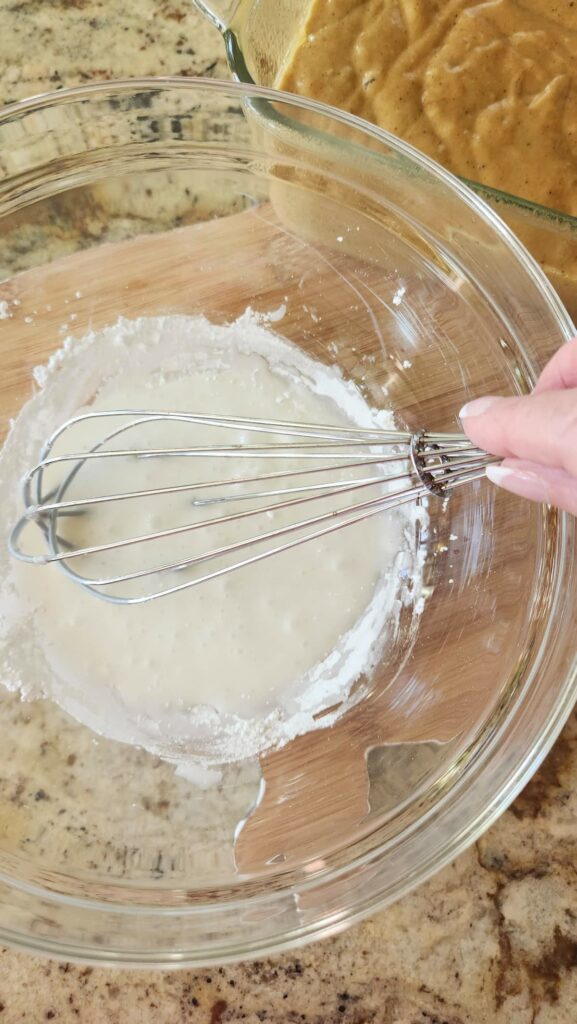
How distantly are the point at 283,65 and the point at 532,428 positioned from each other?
1.82 ft

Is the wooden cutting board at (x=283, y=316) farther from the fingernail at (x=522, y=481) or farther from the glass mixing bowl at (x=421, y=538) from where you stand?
the fingernail at (x=522, y=481)

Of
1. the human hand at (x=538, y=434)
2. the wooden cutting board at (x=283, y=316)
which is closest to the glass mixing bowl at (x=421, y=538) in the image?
the wooden cutting board at (x=283, y=316)

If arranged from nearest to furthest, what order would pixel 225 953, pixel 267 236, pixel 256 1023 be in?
pixel 225 953 → pixel 256 1023 → pixel 267 236

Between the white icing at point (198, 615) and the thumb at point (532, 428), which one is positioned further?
the white icing at point (198, 615)

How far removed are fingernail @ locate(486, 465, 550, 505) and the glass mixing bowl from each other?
0.16 metres

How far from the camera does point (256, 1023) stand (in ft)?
2.47

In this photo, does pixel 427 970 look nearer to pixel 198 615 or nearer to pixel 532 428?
pixel 198 615

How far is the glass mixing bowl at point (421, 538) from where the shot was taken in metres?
0.71

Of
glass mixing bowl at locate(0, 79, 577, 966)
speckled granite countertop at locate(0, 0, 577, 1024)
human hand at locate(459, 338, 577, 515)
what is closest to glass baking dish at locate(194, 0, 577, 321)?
glass mixing bowl at locate(0, 79, 577, 966)

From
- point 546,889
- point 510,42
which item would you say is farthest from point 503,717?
point 510,42

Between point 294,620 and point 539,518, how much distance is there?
279 millimetres

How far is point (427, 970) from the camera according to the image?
2.49 feet

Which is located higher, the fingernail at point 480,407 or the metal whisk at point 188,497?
the metal whisk at point 188,497

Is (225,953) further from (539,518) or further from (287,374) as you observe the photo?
(287,374)
